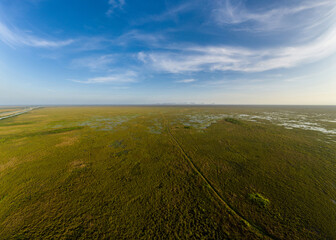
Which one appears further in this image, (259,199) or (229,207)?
(259,199)

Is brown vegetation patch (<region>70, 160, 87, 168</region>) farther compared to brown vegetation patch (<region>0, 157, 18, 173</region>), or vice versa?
brown vegetation patch (<region>70, 160, 87, 168</region>)

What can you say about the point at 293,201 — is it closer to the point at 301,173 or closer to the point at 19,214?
the point at 301,173

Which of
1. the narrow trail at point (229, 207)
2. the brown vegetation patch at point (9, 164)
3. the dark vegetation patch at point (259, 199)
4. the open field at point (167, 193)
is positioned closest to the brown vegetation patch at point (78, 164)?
the open field at point (167, 193)

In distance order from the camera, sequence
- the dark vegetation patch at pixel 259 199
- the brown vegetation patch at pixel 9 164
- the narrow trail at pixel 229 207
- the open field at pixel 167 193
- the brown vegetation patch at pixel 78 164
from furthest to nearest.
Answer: the brown vegetation patch at pixel 78 164, the brown vegetation patch at pixel 9 164, the dark vegetation patch at pixel 259 199, the open field at pixel 167 193, the narrow trail at pixel 229 207

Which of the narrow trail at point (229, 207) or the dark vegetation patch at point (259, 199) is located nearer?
the narrow trail at point (229, 207)

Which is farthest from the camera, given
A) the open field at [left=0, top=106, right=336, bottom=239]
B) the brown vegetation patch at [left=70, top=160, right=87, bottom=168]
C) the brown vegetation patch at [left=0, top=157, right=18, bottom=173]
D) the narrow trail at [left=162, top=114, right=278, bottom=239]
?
the brown vegetation patch at [left=70, top=160, right=87, bottom=168]

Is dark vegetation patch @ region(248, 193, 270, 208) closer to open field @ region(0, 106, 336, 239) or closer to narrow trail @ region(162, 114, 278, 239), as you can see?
open field @ region(0, 106, 336, 239)

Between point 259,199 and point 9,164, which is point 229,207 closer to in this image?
point 259,199

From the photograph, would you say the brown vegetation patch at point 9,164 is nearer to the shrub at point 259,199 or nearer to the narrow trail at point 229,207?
the narrow trail at point 229,207

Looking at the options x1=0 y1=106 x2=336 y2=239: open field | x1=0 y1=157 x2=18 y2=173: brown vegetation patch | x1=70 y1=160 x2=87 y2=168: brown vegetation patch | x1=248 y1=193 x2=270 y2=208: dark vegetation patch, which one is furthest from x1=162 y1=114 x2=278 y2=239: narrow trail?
x1=0 y1=157 x2=18 y2=173: brown vegetation patch

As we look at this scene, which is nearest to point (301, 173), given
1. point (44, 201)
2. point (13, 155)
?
point (44, 201)

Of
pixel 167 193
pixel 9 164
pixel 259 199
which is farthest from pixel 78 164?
pixel 259 199
